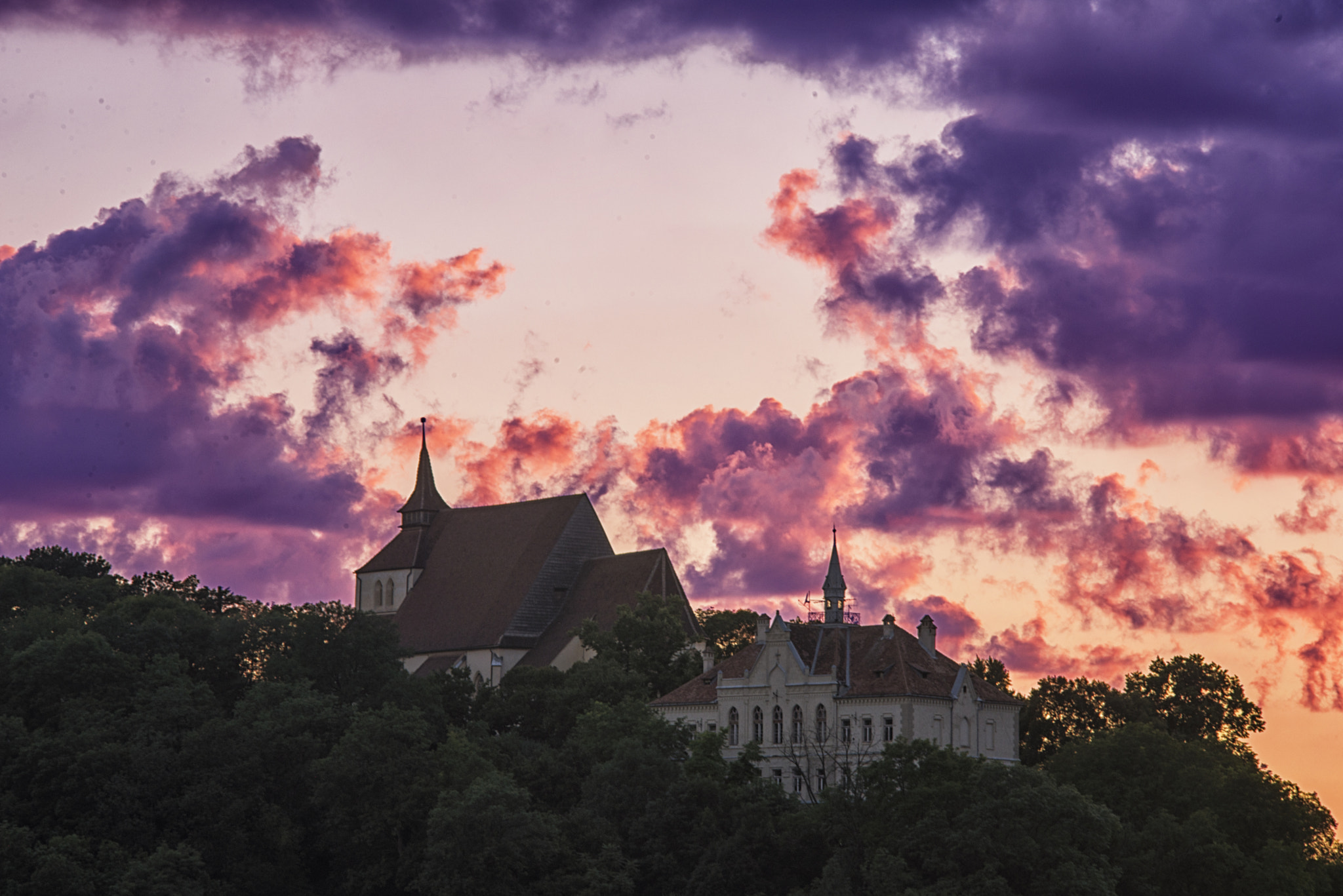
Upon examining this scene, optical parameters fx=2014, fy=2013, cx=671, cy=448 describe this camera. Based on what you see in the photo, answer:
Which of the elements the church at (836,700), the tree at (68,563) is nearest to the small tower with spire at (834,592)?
the church at (836,700)

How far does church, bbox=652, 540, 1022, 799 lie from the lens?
3804 inches

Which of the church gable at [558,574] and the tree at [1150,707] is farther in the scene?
the church gable at [558,574]

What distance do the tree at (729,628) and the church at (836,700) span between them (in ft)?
86.3

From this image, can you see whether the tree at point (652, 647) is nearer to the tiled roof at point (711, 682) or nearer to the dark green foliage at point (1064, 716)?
the tiled roof at point (711, 682)

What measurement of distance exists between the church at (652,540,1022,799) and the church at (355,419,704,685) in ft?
49.6

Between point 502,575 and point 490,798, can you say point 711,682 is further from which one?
point 502,575

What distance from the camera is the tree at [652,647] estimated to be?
112 metres

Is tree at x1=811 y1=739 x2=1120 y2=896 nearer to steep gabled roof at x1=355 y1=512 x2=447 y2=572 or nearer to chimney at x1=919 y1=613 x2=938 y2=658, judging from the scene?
chimney at x1=919 y1=613 x2=938 y2=658

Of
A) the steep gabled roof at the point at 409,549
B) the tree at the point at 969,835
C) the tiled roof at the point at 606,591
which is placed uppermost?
the steep gabled roof at the point at 409,549

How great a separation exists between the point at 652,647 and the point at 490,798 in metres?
27.3

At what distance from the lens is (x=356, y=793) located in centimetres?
9338

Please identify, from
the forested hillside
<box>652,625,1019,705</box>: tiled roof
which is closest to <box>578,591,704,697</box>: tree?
the forested hillside

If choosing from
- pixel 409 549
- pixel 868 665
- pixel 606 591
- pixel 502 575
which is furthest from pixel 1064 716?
pixel 409 549

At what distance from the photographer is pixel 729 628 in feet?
453
